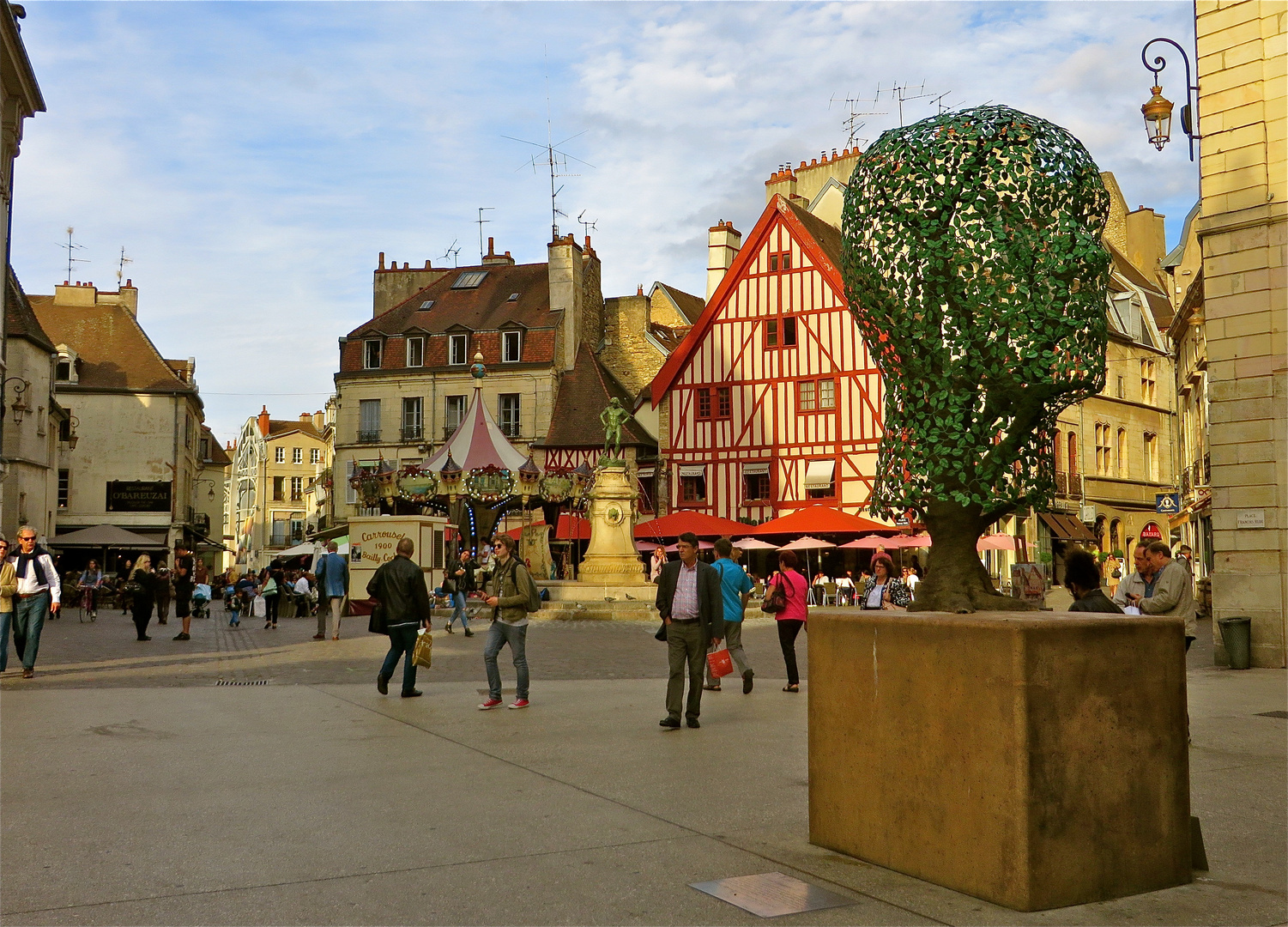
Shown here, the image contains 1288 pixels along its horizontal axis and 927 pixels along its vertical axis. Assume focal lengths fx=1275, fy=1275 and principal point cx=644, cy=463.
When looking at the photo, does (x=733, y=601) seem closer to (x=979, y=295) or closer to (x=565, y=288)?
(x=979, y=295)

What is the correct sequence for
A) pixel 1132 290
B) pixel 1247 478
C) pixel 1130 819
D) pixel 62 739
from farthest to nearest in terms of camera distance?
pixel 1132 290 → pixel 1247 478 → pixel 62 739 → pixel 1130 819

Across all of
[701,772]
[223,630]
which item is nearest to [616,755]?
[701,772]

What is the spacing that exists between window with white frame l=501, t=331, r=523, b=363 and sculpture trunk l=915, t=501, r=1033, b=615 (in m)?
41.4

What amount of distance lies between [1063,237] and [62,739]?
7.14 m

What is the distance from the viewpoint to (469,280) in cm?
5078

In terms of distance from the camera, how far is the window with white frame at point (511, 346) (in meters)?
46.4

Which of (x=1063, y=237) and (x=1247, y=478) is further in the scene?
(x=1247, y=478)

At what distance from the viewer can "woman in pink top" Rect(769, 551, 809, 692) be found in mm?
12078

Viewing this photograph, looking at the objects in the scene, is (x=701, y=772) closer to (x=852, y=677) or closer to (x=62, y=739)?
A: (x=852, y=677)

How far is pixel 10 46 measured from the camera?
80.2 ft

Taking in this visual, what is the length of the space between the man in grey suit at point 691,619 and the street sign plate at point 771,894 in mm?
4517

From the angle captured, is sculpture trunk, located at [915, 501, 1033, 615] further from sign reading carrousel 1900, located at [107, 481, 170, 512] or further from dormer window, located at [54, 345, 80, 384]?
dormer window, located at [54, 345, 80, 384]

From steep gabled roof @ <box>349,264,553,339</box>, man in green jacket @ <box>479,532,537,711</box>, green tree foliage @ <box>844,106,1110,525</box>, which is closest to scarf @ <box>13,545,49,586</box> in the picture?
man in green jacket @ <box>479,532,537,711</box>

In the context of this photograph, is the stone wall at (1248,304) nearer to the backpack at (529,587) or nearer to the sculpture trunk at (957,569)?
the backpack at (529,587)
